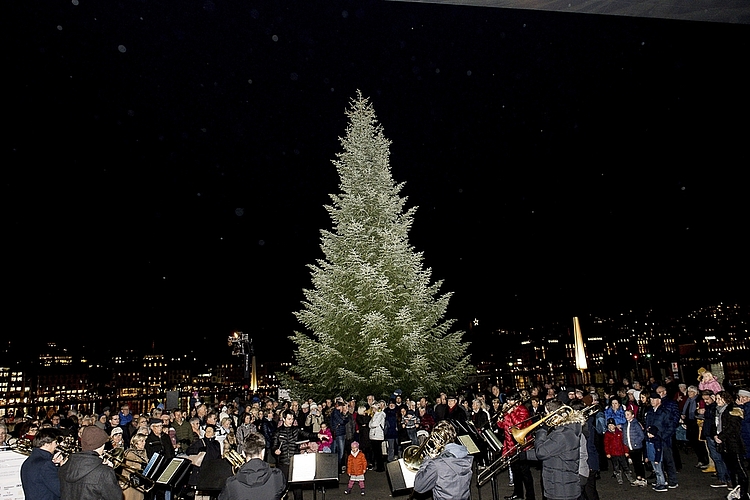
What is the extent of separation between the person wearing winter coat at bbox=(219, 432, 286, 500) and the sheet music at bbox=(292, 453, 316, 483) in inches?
88.9

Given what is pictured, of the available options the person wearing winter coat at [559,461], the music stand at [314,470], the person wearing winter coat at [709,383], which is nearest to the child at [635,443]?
the person wearing winter coat at [709,383]

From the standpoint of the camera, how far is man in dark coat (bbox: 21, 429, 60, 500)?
6.58 meters

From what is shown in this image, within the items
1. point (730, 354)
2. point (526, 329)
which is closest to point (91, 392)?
point (526, 329)

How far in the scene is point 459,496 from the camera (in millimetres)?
5570

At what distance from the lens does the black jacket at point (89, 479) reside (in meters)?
5.66

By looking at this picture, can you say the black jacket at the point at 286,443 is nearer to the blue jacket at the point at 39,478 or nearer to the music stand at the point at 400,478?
the music stand at the point at 400,478

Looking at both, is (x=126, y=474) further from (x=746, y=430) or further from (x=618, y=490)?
(x=746, y=430)

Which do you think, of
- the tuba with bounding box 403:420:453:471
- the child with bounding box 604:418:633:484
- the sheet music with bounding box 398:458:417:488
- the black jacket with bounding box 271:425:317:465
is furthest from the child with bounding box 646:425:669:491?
the black jacket with bounding box 271:425:317:465

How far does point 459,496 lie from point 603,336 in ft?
577

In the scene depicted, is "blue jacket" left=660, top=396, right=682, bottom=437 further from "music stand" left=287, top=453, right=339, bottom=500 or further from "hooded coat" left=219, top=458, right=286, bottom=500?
"hooded coat" left=219, top=458, right=286, bottom=500

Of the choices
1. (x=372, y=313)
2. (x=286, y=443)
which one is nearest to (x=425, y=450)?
(x=286, y=443)

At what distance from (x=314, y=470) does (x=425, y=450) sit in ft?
6.96

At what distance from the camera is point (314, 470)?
7.84 metres

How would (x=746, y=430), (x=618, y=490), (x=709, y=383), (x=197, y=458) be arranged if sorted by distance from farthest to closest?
(x=709, y=383), (x=618, y=490), (x=197, y=458), (x=746, y=430)
